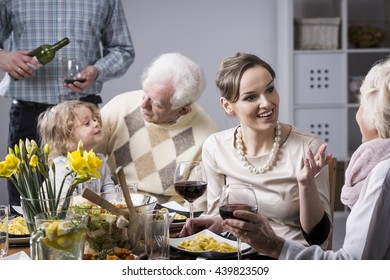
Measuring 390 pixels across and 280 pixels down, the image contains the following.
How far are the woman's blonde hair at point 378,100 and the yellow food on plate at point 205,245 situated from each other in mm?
340

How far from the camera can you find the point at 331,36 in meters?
3.59

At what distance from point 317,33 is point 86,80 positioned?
1.75m

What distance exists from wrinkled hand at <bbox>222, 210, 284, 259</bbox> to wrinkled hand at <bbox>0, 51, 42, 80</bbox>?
57.6 inches

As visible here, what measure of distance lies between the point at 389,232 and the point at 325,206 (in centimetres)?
52

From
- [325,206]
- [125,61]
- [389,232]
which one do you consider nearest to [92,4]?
[125,61]

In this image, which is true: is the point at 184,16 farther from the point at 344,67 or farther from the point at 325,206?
the point at 325,206

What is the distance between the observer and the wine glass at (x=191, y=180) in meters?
1.30

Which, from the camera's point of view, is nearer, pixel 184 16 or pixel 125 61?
pixel 125 61

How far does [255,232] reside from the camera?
3.47 feet

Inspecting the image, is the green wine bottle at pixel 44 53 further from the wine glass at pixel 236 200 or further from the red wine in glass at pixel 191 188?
the wine glass at pixel 236 200

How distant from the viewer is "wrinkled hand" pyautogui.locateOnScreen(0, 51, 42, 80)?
2289mm

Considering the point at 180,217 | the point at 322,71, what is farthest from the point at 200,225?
the point at 322,71

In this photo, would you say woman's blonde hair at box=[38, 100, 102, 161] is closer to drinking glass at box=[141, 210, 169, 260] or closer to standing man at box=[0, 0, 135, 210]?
standing man at box=[0, 0, 135, 210]

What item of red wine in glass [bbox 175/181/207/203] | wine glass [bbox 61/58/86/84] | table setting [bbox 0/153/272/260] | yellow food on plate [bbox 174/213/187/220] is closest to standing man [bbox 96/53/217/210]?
wine glass [bbox 61/58/86/84]
